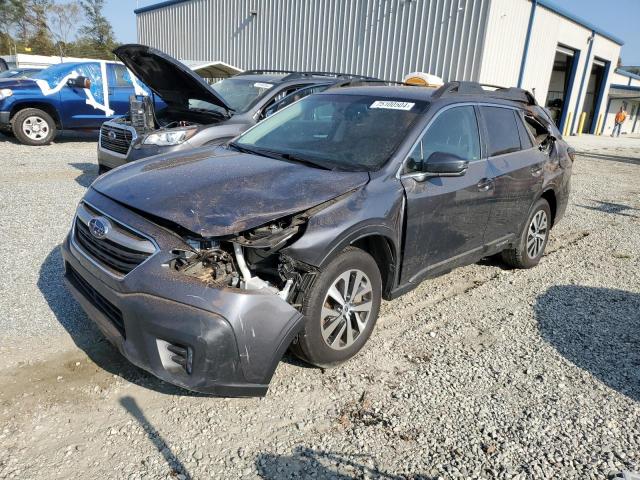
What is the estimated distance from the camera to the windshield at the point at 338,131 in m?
3.54

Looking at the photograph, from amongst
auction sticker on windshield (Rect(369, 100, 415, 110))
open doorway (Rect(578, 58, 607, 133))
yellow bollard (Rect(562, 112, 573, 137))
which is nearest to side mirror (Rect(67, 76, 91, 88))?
auction sticker on windshield (Rect(369, 100, 415, 110))

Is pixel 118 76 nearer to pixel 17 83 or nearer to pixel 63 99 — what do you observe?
pixel 63 99

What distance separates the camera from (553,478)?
7.96 ft

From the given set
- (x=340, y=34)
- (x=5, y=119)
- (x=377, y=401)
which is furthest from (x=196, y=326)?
(x=340, y=34)

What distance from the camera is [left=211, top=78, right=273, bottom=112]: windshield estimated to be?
7.22 meters

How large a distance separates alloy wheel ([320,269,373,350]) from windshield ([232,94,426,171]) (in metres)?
0.80

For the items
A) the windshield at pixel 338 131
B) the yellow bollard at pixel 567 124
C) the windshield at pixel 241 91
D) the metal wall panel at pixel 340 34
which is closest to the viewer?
the windshield at pixel 338 131

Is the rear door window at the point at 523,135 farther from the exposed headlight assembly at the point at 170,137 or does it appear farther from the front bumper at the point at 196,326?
the exposed headlight assembly at the point at 170,137

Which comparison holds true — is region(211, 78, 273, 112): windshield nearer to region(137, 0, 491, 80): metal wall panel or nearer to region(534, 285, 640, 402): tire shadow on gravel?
region(534, 285, 640, 402): tire shadow on gravel

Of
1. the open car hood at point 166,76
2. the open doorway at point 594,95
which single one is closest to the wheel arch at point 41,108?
the open car hood at point 166,76

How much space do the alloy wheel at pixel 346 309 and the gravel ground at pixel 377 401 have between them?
0.80 ft

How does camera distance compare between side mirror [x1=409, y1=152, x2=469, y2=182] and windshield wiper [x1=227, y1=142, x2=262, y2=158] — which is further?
windshield wiper [x1=227, y1=142, x2=262, y2=158]

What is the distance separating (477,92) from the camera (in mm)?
4422

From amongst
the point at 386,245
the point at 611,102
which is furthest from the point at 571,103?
the point at 386,245
